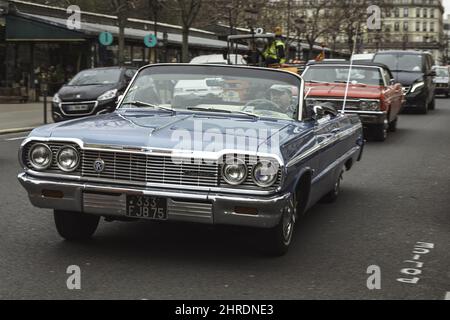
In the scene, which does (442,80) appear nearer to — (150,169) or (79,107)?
(79,107)

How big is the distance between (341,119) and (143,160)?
3.06 metres

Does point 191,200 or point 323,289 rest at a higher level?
point 191,200

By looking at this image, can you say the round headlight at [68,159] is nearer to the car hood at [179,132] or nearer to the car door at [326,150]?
the car hood at [179,132]

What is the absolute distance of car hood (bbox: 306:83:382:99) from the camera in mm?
13774

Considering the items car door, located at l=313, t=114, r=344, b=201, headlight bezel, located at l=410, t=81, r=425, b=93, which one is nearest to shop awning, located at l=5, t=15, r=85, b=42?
headlight bezel, located at l=410, t=81, r=425, b=93

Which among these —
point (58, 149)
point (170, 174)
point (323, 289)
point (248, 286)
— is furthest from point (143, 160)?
point (323, 289)

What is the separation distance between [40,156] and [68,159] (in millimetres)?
228

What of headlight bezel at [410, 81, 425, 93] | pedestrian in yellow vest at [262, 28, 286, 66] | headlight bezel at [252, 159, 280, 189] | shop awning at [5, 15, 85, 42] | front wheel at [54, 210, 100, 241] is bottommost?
front wheel at [54, 210, 100, 241]

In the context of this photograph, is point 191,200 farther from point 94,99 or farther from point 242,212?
point 94,99

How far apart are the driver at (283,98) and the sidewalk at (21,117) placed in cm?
1148

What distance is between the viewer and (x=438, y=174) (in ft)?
33.1

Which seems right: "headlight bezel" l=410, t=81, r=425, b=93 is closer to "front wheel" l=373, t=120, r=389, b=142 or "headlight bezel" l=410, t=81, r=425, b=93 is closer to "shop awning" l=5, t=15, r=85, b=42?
"front wheel" l=373, t=120, r=389, b=142

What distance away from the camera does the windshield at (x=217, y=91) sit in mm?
6117

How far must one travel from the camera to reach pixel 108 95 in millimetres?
18234
